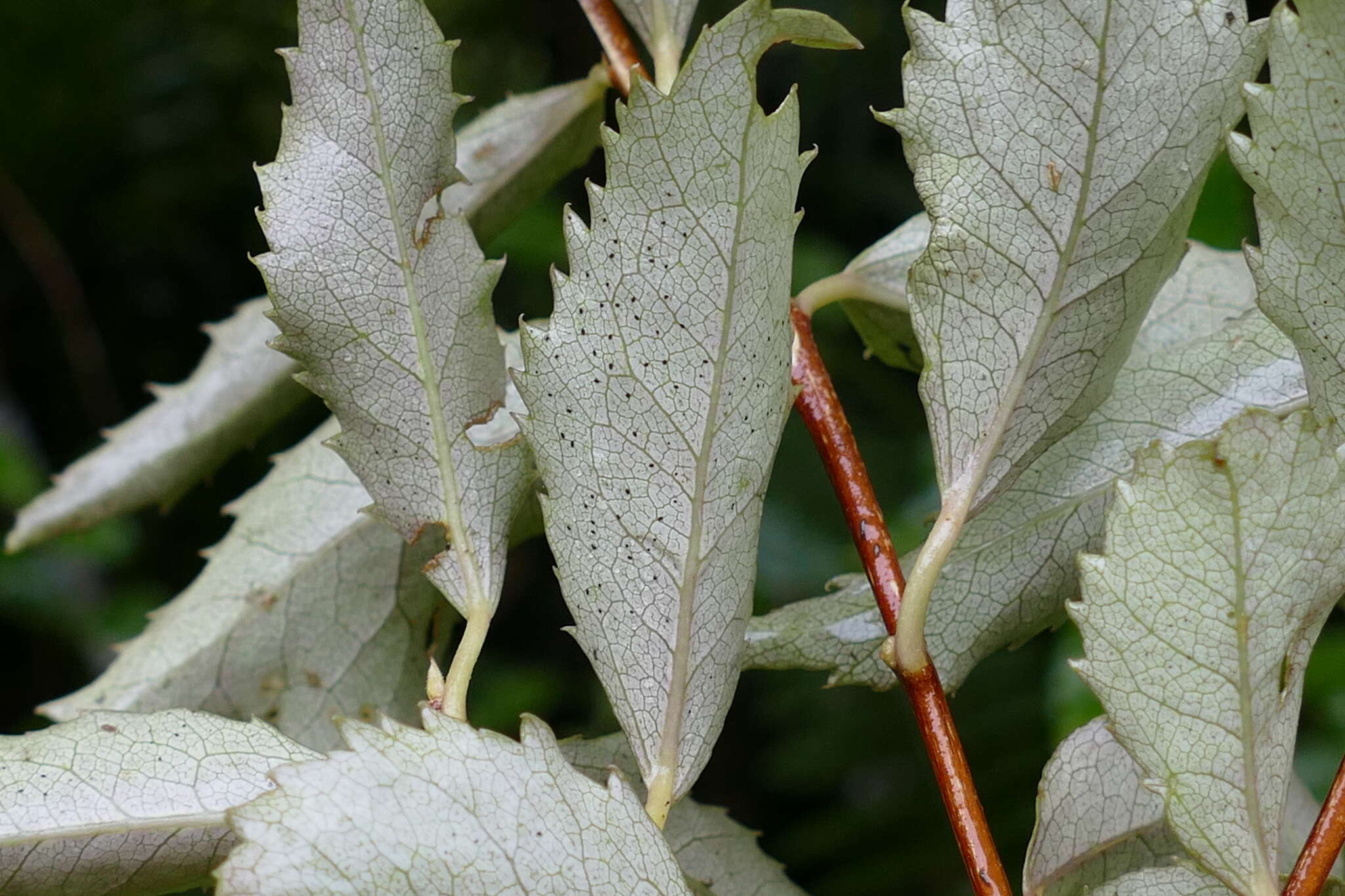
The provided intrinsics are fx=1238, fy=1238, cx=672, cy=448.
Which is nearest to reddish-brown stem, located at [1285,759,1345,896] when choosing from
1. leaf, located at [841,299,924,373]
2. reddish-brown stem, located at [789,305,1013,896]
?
reddish-brown stem, located at [789,305,1013,896]

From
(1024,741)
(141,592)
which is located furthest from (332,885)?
(141,592)

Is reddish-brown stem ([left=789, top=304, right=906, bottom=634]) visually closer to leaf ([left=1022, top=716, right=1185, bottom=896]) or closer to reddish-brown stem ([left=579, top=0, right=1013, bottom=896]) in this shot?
reddish-brown stem ([left=579, top=0, right=1013, bottom=896])

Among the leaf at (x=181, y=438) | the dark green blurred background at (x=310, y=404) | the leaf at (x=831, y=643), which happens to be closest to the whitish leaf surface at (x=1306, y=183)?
the leaf at (x=831, y=643)

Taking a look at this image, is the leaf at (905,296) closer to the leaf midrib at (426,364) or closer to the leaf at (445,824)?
the leaf midrib at (426,364)

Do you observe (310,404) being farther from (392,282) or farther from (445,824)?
(445,824)

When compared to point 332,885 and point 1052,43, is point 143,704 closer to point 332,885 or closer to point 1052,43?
point 332,885

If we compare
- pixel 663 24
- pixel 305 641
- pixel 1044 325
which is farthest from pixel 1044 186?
pixel 305 641
